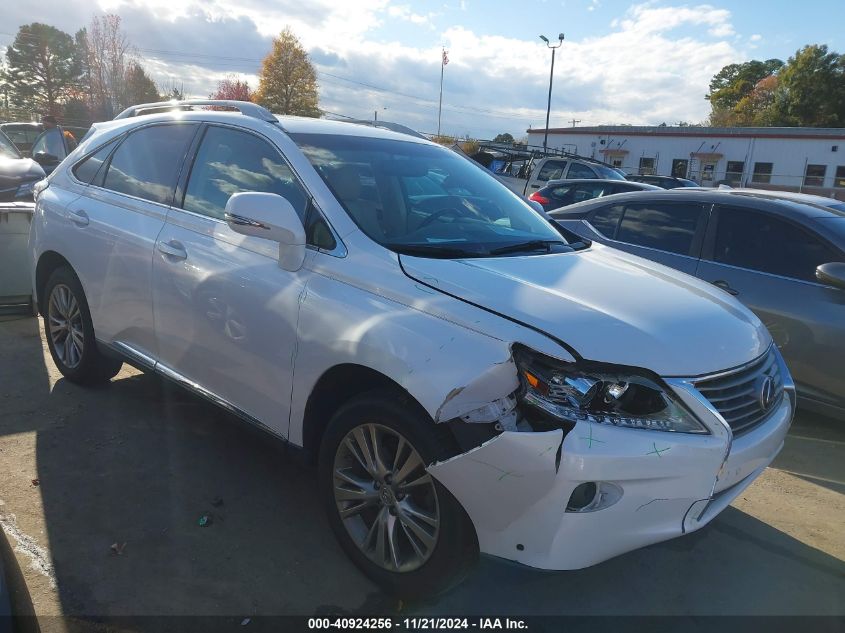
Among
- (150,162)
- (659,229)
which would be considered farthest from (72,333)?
(659,229)

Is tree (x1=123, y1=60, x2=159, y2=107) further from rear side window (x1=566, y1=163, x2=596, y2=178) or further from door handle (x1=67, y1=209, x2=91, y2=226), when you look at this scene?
door handle (x1=67, y1=209, x2=91, y2=226)

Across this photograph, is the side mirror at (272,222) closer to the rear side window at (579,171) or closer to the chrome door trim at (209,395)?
the chrome door trim at (209,395)

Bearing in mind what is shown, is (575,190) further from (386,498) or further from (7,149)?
(386,498)

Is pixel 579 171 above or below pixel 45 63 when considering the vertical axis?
below

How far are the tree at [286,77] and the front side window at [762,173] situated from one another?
3456cm

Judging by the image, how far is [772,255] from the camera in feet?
15.4

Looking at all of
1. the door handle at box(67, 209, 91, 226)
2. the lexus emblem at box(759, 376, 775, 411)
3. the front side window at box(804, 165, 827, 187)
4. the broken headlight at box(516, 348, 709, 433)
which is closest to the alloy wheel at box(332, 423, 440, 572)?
the broken headlight at box(516, 348, 709, 433)

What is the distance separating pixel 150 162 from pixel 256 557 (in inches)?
95.0

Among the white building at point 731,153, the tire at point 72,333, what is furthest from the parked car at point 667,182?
the white building at point 731,153

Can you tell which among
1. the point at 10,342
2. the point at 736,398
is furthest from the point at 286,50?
the point at 736,398

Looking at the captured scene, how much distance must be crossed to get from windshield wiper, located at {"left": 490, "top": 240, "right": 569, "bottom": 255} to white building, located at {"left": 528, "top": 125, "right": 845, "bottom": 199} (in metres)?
37.9

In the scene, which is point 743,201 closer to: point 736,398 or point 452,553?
point 736,398

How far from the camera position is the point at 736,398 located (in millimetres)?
2492

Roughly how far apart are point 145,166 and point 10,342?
2.61 m
